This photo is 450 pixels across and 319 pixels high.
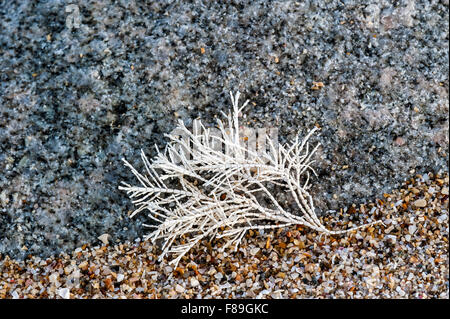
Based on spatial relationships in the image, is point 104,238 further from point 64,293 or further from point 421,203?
point 421,203

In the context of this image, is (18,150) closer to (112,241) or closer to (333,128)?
(112,241)

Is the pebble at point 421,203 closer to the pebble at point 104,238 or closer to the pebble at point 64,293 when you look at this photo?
the pebble at point 104,238

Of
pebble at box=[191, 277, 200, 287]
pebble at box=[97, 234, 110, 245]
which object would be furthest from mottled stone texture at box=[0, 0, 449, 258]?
pebble at box=[191, 277, 200, 287]

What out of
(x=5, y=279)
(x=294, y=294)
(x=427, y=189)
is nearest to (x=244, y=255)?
(x=294, y=294)

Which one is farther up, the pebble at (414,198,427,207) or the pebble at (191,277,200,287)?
the pebble at (414,198,427,207)

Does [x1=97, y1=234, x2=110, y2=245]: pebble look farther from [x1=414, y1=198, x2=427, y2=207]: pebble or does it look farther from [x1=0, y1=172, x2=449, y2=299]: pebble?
[x1=414, y1=198, x2=427, y2=207]: pebble

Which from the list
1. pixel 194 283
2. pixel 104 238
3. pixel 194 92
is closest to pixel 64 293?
pixel 104 238

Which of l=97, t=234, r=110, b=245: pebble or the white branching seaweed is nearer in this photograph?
the white branching seaweed

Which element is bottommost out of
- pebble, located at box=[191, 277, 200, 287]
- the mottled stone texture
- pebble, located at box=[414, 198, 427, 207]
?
pebble, located at box=[191, 277, 200, 287]
